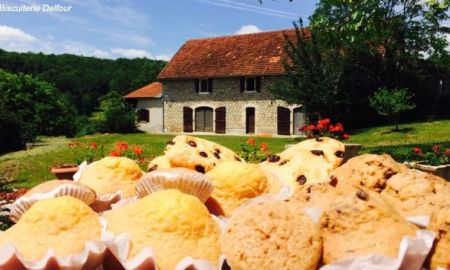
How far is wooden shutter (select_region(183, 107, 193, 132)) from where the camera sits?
121 feet

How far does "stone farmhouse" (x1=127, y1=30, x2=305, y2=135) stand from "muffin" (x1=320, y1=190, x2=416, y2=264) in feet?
97.3

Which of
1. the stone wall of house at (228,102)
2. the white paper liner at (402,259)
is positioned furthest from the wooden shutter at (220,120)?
the white paper liner at (402,259)

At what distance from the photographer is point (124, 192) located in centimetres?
281

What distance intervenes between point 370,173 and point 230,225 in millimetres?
1000

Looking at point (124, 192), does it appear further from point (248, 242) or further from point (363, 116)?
point (363, 116)

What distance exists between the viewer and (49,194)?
2350mm

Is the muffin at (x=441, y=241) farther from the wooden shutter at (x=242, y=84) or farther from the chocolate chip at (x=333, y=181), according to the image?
the wooden shutter at (x=242, y=84)

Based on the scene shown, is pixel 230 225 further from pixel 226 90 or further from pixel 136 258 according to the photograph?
pixel 226 90

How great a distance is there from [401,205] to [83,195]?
5.35ft

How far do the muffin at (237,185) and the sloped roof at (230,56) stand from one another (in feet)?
95.4

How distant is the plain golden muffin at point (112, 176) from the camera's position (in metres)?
2.84

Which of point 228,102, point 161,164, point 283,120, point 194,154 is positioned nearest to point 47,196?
point 161,164

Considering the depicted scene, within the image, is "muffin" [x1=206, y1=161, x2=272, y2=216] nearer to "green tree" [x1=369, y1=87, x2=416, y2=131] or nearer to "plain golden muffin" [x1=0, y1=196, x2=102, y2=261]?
"plain golden muffin" [x1=0, y1=196, x2=102, y2=261]

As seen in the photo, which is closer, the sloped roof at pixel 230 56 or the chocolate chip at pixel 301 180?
the chocolate chip at pixel 301 180
